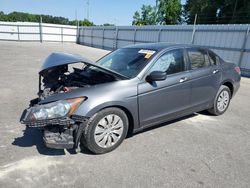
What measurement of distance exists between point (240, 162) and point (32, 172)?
Result: 283 centimetres

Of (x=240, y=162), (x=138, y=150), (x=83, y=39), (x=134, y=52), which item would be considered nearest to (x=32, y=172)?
(x=138, y=150)

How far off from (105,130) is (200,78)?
220cm

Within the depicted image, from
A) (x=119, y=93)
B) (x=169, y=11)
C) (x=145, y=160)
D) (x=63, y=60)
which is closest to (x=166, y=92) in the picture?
(x=119, y=93)

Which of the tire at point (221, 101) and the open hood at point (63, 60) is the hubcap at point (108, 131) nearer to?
the open hood at point (63, 60)

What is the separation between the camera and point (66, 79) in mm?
3709

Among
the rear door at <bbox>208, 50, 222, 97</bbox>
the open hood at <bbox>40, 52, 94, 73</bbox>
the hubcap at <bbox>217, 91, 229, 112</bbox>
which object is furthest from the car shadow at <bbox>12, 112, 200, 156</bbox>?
the hubcap at <bbox>217, 91, 229, 112</bbox>

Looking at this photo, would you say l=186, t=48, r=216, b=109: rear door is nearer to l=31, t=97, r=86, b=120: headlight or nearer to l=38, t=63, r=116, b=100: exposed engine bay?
l=38, t=63, r=116, b=100: exposed engine bay

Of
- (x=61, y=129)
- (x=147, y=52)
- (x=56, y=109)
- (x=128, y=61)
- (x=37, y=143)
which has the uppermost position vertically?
(x=147, y=52)

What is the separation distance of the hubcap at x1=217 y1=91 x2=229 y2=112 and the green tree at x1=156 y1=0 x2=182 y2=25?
49525 millimetres

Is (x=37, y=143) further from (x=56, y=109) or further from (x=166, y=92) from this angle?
(x=166, y=92)

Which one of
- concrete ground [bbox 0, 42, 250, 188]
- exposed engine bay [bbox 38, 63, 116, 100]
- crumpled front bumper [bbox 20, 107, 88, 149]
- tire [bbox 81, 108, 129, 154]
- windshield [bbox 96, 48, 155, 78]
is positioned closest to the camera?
concrete ground [bbox 0, 42, 250, 188]

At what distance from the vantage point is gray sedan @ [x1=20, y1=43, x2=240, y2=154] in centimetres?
294

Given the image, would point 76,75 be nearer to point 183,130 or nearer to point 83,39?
point 183,130

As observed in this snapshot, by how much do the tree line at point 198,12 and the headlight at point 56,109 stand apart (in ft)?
109
